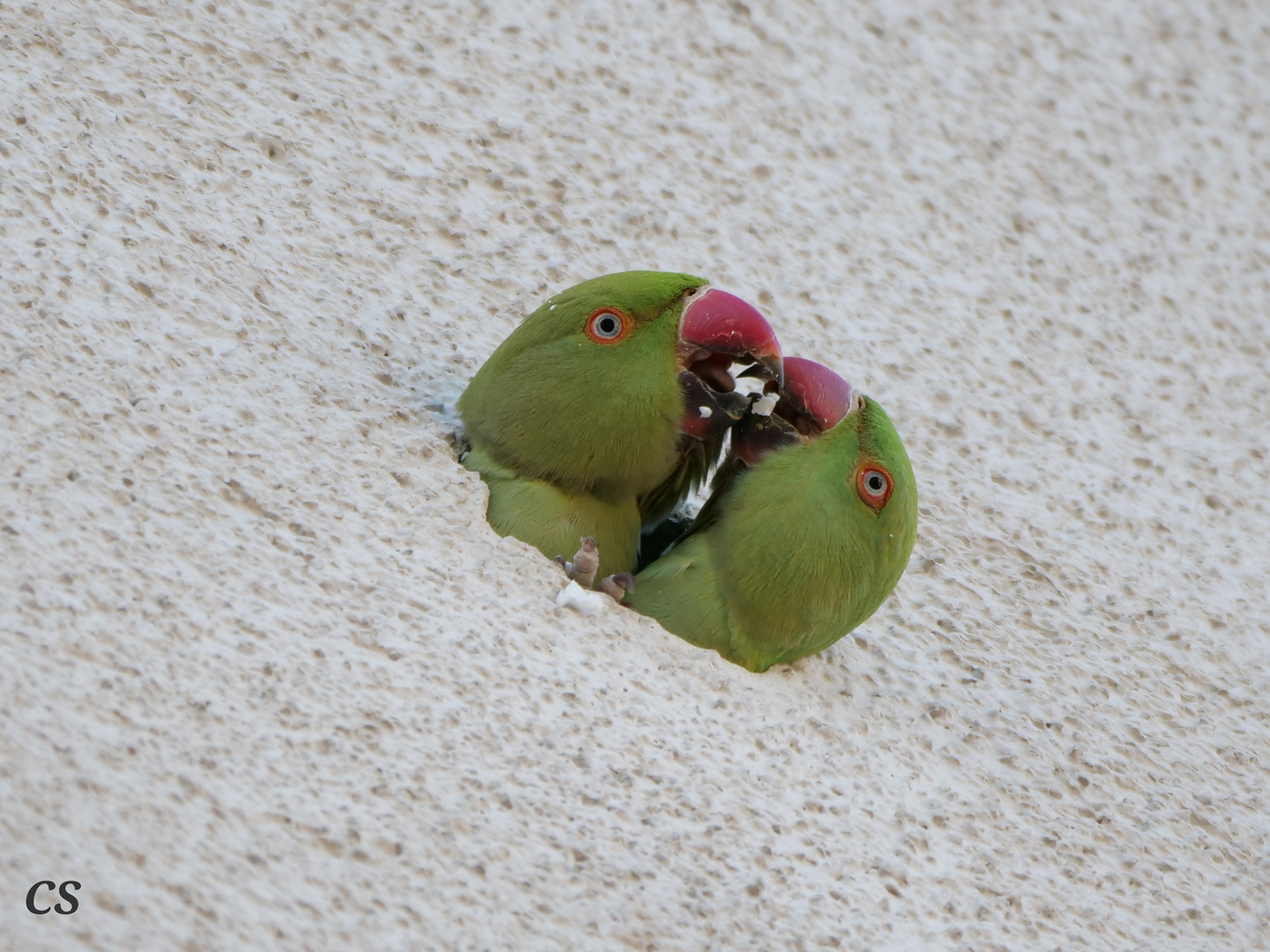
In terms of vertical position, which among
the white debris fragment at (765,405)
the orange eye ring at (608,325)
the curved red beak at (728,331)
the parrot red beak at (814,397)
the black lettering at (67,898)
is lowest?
the black lettering at (67,898)

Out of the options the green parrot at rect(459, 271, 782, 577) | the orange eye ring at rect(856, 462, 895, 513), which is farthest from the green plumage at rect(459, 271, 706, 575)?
the orange eye ring at rect(856, 462, 895, 513)

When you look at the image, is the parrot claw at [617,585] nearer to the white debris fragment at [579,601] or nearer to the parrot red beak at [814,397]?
the white debris fragment at [579,601]

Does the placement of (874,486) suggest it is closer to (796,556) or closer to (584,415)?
(796,556)

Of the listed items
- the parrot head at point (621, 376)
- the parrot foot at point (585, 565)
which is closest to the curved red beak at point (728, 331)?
the parrot head at point (621, 376)

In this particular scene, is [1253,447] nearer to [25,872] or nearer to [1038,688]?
[1038,688]

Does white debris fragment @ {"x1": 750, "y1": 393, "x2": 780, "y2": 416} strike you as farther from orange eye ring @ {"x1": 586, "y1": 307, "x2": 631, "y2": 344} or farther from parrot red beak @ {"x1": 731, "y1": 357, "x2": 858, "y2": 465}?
orange eye ring @ {"x1": 586, "y1": 307, "x2": 631, "y2": 344}
